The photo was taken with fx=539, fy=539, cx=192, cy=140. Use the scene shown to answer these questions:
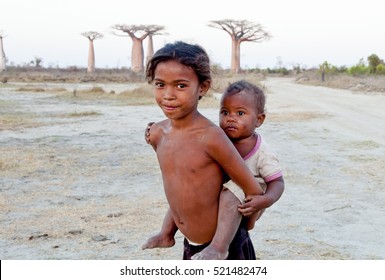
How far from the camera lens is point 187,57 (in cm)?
139

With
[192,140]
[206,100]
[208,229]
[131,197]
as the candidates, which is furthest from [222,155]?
[206,100]

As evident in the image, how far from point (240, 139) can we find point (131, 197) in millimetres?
3253

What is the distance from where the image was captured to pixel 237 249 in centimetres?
153

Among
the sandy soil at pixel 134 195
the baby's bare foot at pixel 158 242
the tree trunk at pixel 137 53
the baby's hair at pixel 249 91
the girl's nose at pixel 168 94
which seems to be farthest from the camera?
the tree trunk at pixel 137 53

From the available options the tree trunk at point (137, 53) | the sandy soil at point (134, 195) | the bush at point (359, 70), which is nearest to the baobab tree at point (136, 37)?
the tree trunk at point (137, 53)

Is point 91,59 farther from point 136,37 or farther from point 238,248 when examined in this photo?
point 238,248

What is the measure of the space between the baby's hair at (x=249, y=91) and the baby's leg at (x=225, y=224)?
266 millimetres

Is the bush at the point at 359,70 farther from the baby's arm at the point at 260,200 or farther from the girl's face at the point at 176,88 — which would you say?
the girl's face at the point at 176,88

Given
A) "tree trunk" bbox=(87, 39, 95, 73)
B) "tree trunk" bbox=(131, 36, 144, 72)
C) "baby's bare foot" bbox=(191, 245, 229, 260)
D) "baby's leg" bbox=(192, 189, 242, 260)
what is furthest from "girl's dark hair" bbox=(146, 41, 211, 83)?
"tree trunk" bbox=(87, 39, 95, 73)

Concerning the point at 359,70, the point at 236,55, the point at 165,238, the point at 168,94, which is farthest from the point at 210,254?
the point at 236,55

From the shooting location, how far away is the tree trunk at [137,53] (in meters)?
47.2

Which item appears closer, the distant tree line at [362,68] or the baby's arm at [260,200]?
the baby's arm at [260,200]
